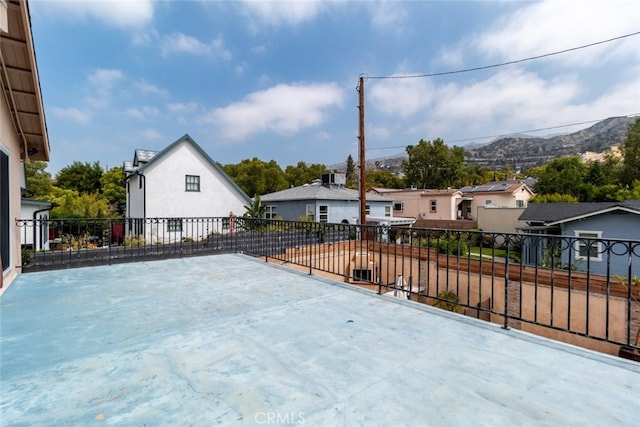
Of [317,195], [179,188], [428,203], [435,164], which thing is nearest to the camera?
[179,188]

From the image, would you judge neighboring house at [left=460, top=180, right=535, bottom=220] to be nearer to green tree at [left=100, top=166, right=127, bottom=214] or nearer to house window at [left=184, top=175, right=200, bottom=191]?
house window at [left=184, top=175, right=200, bottom=191]

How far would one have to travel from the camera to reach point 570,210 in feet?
55.3

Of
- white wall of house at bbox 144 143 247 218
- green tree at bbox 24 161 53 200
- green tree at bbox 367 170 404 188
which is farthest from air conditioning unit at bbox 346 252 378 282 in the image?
green tree at bbox 367 170 404 188

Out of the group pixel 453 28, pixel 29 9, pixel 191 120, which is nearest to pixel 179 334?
pixel 29 9

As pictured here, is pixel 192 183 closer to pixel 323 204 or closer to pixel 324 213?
pixel 323 204

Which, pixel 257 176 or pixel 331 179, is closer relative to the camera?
pixel 331 179

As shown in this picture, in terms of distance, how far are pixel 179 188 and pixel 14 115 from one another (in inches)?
432

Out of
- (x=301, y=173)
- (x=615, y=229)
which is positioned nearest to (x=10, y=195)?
(x=615, y=229)

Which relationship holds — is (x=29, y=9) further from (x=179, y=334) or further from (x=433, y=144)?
(x=433, y=144)

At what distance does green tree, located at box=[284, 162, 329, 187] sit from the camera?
123 ft

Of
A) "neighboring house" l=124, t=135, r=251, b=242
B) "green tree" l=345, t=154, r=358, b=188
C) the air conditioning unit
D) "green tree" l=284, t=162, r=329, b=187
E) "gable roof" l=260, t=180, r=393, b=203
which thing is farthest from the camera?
"green tree" l=345, t=154, r=358, b=188

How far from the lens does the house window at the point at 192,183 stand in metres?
16.0

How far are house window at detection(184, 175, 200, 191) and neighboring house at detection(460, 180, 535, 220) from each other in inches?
1027

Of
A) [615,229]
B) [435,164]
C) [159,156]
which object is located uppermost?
[435,164]
